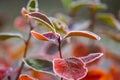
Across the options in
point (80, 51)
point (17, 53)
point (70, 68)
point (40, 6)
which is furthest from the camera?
point (40, 6)

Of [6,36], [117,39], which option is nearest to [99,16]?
[117,39]

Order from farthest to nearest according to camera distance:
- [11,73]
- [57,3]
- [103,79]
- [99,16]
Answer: [57,3], [99,16], [103,79], [11,73]

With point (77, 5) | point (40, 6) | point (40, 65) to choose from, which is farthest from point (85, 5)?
point (40, 6)

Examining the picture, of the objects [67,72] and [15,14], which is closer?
[67,72]

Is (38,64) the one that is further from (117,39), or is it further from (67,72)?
(117,39)

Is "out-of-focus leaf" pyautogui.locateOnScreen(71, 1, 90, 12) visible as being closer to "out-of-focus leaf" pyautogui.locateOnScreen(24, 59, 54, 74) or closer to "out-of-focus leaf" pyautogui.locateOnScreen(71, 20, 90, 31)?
"out-of-focus leaf" pyautogui.locateOnScreen(71, 20, 90, 31)

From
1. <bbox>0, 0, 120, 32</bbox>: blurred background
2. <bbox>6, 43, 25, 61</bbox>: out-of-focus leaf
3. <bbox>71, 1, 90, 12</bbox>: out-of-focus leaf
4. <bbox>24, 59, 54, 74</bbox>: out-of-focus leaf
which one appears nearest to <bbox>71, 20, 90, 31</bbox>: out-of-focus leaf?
<bbox>71, 1, 90, 12</bbox>: out-of-focus leaf

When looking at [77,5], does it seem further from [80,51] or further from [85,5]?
[80,51]
